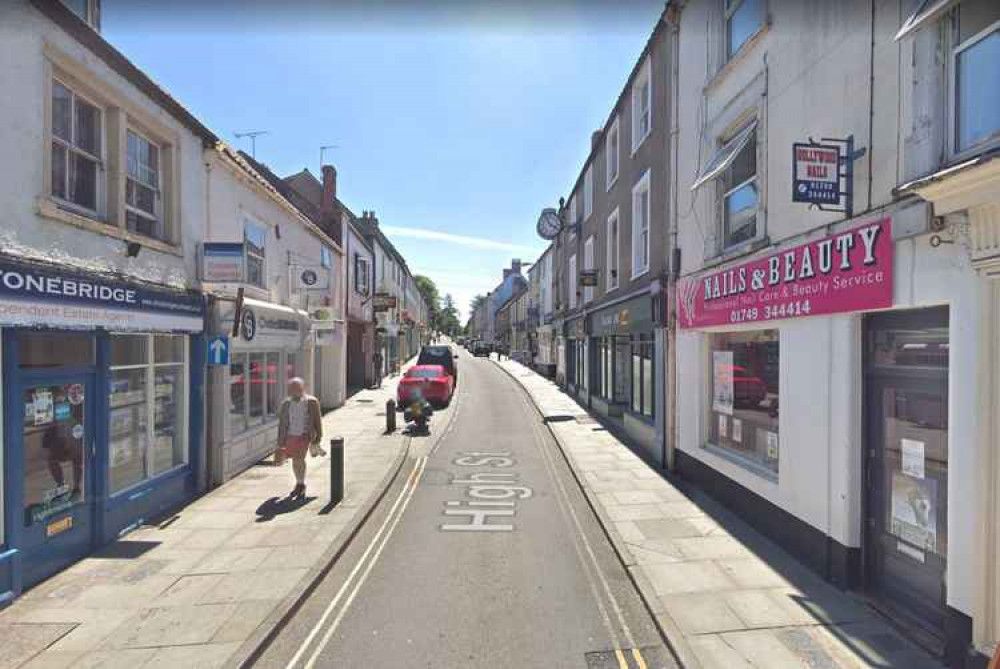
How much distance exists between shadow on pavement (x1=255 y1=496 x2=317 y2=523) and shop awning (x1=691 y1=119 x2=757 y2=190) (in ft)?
26.0

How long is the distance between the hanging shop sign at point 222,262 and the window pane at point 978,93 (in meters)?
8.88

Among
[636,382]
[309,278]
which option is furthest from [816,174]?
[309,278]

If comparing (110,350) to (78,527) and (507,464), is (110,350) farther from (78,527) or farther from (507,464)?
(507,464)

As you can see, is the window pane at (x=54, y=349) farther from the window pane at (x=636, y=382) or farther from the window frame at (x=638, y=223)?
the window pane at (x=636, y=382)

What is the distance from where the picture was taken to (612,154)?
1527 cm

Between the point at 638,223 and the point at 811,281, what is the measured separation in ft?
23.8

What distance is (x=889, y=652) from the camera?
13.4 feet

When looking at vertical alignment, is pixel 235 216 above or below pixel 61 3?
below

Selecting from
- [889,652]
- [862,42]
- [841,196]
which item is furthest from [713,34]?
[889,652]

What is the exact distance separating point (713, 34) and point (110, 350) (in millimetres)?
10410

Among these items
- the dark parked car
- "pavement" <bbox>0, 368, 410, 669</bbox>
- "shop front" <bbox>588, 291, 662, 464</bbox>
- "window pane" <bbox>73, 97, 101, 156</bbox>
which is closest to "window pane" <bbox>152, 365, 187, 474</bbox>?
"pavement" <bbox>0, 368, 410, 669</bbox>

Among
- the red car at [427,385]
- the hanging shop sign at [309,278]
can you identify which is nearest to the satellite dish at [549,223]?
the red car at [427,385]

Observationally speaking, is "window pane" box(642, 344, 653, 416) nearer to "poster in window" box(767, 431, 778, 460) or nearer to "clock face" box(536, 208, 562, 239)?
"poster in window" box(767, 431, 778, 460)

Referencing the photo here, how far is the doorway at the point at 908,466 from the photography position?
4277mm
